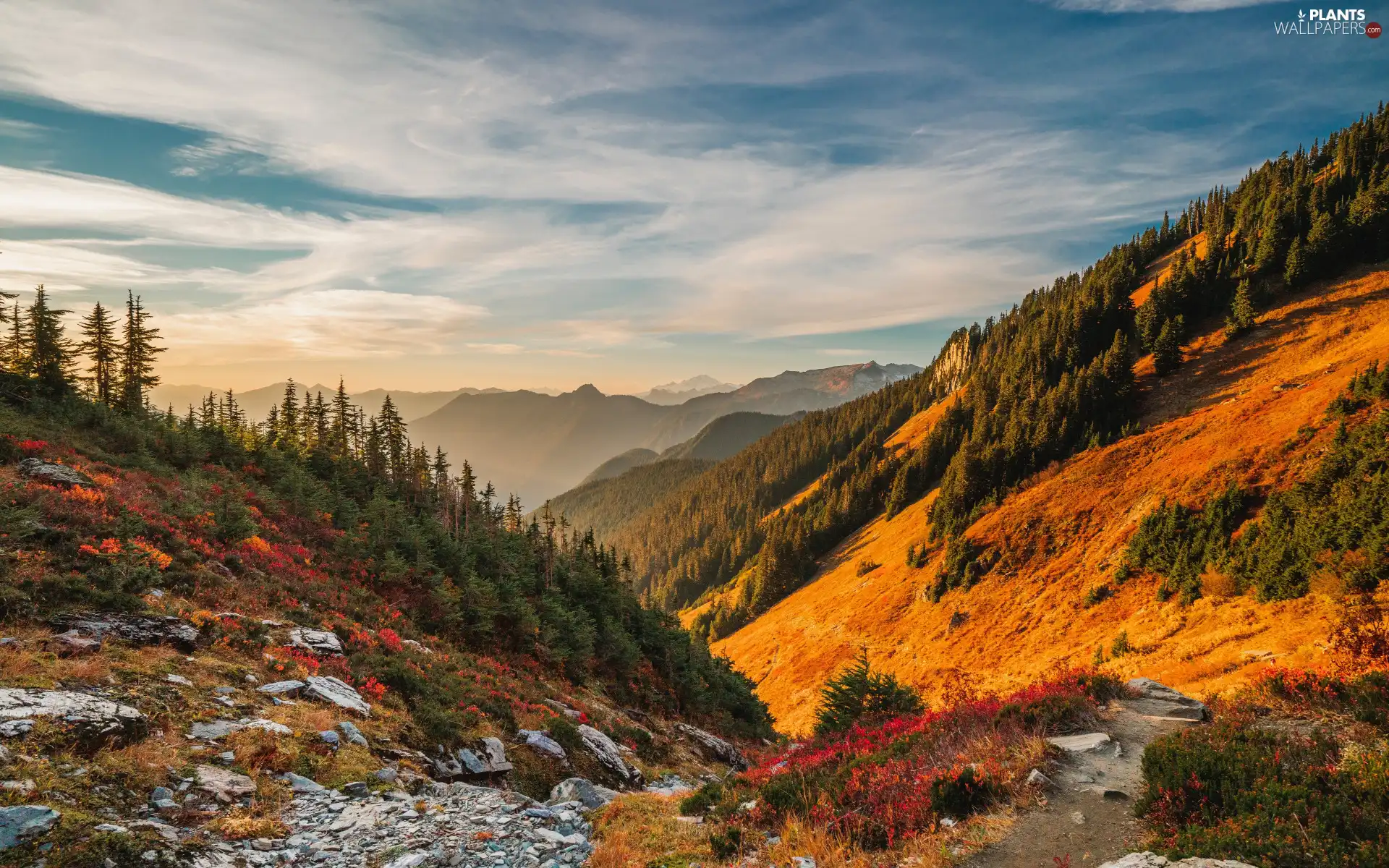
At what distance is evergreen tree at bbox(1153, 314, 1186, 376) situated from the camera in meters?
67.1

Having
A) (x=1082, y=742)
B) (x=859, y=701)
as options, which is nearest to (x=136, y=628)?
(x=859, y=701)

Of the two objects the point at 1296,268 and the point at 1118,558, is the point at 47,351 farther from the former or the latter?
the point at 1296,268

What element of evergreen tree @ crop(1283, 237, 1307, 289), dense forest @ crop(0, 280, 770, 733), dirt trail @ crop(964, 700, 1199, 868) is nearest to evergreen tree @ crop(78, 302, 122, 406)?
dense forest @ crop(0, 280, 770, 733)

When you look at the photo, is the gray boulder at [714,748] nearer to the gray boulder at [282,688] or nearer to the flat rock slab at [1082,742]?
the flat rock slab at [1082,742]

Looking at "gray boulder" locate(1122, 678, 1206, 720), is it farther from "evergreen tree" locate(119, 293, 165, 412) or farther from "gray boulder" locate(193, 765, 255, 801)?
"evergreen tree" locate(119, 293, 165, 412)

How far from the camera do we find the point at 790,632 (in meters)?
77.2

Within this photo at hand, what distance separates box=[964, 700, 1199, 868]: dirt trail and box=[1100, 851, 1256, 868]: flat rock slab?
713 millimetres

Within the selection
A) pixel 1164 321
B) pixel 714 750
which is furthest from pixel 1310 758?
pixel 1164 321

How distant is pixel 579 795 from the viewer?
1314 cm

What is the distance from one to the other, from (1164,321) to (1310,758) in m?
86.7

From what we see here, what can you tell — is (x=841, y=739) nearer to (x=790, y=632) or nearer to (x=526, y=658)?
(x=526, y=658)

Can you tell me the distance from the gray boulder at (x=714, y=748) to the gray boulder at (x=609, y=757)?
376 inches

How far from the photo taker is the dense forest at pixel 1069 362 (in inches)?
2645

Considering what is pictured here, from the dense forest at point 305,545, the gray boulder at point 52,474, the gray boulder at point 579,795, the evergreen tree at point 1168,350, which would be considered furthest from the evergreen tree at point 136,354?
the evergreen tree at point 1168,350
